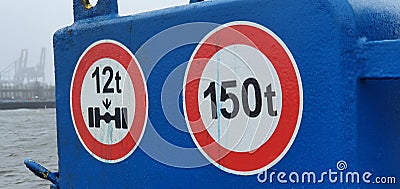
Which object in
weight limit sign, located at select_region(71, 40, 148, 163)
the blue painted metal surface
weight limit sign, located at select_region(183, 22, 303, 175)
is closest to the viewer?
the blue painted metal surface

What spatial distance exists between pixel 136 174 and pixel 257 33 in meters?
0.76

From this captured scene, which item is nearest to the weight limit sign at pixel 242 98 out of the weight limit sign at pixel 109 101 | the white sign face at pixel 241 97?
the white sign face at pixel 241 97

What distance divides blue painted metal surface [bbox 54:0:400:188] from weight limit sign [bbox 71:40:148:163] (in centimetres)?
8

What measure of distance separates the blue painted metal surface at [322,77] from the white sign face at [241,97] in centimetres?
9

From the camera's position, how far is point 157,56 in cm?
207

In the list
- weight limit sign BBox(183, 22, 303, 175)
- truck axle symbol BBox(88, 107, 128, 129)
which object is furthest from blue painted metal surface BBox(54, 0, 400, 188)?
truck axle symbol BBox(88, 107, 128, 129)

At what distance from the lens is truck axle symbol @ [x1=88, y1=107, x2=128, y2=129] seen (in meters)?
2.21

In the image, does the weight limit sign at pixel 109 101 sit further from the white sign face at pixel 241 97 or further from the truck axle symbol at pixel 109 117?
the white sign face at pixel 241 97

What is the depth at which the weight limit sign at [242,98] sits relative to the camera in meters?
1.73

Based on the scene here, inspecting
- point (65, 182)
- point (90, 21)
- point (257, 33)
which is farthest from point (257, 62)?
point (65, 182)

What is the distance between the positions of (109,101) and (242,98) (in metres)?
0.66

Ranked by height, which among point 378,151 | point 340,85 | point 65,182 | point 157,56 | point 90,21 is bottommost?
point 65,182

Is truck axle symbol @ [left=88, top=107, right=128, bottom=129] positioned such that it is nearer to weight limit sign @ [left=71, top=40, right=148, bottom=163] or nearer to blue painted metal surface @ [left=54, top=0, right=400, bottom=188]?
weight limit sign @ [left=71, top=40, right=148, bottom=163]

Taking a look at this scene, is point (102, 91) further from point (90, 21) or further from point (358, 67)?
point (358, 67)
